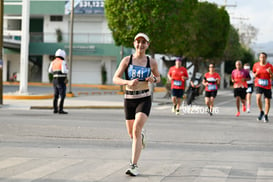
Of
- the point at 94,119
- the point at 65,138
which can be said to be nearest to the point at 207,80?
the point at 94,119

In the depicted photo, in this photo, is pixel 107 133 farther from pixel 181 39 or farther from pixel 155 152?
pixel 181 39

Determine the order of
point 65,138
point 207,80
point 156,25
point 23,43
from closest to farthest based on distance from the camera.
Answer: point 65,138, point 207,80, point 23,43, point 156,25

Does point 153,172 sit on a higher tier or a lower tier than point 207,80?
lower

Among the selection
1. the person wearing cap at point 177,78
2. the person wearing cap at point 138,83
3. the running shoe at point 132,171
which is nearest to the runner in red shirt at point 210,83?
the person wearing cap at point 177,78

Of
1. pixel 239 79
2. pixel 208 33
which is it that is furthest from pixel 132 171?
pixel 208 33

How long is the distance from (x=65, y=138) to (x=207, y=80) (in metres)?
8.82

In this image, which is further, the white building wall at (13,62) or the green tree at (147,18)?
the white building wall at (13,62)

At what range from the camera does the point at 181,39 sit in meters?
29.1

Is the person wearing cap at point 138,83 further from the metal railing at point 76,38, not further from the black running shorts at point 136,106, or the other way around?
the metal railing at point 76,38

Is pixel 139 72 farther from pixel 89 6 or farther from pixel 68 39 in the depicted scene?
pixel 68 39

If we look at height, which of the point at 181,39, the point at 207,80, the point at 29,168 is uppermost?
the point at 181,39

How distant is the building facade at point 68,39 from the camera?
4875 cm

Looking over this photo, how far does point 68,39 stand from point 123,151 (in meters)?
41.3

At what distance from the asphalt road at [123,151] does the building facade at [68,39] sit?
112 ft
